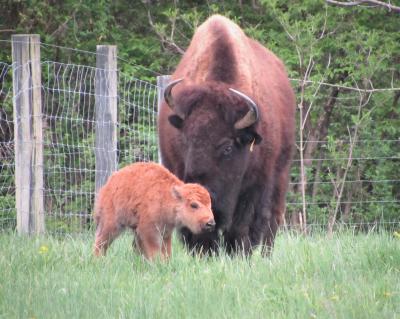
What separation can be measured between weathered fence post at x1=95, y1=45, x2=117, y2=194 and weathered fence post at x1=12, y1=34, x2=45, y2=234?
0.67 metres

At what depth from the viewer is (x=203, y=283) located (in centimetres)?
607

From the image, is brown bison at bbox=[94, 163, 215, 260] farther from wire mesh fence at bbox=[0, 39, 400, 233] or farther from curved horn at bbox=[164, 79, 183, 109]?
wire mesh fence at bbox=[0, 39, 400, 233]

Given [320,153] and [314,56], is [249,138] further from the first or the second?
[320,153]

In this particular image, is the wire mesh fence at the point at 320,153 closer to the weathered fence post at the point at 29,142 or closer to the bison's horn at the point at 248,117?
the weathered fence post at the point at 29,142

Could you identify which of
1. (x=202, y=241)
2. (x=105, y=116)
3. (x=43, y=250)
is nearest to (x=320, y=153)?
(x=105, y=116)

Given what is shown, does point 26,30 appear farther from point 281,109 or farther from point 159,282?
point 159,282

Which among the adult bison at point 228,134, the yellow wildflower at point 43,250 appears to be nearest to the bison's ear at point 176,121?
the adult bison at point 228,134

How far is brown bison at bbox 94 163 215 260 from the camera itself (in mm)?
7234

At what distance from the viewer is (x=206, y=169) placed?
8078mm

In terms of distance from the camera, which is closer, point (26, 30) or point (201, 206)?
point (201, 206)

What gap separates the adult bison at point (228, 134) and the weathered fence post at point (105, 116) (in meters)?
1.16

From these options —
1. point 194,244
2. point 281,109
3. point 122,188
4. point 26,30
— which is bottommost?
point 194,244

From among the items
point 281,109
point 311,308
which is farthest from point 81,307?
point 281,109

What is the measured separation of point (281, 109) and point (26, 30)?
7836 millimetres
